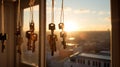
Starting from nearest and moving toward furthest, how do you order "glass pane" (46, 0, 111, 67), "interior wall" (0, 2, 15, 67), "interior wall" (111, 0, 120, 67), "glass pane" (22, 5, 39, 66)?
"interior wall" (111, 0, 120, 67), "glass pane" (46, 0, 111, 67), "glass pane" (22, 5, 39, 66), "interior wall" (0, 2, 15, 67)

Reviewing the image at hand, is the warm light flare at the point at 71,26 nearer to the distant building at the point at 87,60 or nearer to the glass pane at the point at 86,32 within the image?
the glass pane at the point at 86,32

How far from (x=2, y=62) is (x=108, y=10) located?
85.7 inches

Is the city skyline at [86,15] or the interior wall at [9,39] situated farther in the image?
the interior wall at [9,39]

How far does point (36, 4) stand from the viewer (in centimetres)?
249

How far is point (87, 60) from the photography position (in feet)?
5.90

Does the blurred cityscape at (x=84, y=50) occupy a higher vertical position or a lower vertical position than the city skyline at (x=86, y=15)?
lower

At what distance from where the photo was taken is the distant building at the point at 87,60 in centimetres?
163

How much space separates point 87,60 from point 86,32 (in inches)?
10.6

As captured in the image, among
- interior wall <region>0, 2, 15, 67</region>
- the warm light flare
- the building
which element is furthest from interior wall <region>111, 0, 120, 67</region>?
interior wall <region>0, 2, 15, 67</region>

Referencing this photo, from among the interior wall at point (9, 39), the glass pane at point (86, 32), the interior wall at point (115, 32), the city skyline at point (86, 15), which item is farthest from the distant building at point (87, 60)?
the interior wall at point (9, 39)

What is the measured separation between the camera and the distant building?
64.2 inches

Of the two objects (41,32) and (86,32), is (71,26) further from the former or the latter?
(41,32)

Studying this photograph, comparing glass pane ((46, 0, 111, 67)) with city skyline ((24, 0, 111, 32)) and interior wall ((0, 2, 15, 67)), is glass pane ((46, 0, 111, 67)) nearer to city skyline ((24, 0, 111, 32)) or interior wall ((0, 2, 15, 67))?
city skyline ((24, 0, 111, 32))

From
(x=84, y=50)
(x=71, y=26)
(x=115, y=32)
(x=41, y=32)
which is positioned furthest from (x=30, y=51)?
(x=115, y=32)
